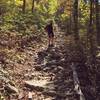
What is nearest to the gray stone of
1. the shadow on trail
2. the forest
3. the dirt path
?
the forest

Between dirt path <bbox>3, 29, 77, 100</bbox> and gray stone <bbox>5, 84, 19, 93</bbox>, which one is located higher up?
gray stone <bbox>5, 84, 19, 93</bbox>

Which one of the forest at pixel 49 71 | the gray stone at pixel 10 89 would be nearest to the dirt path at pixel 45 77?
the forest at pixel 49 71

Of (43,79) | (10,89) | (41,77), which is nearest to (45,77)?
(41,77)

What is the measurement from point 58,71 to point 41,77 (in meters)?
1.22

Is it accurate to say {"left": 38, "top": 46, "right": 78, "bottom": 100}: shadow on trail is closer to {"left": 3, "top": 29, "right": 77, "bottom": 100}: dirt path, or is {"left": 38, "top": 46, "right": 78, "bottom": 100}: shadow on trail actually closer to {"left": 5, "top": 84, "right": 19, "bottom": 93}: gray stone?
{"left": 3, "top": 29, "right": 77, "bottom": 100}: dirt path

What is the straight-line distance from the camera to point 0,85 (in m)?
11.6

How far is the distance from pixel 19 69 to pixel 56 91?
3.57 meters

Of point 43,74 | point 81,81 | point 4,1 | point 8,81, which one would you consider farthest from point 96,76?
point 4,1

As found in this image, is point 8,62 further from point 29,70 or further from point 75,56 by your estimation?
point 75,56

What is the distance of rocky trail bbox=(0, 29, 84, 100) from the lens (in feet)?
38.7

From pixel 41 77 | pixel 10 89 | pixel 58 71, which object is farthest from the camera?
pixel 58 71

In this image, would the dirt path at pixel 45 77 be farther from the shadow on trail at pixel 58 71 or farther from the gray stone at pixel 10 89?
the gray stone at pixel 10 89

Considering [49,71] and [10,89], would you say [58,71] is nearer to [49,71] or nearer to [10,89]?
[49,71]

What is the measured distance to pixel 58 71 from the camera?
15641 mm
